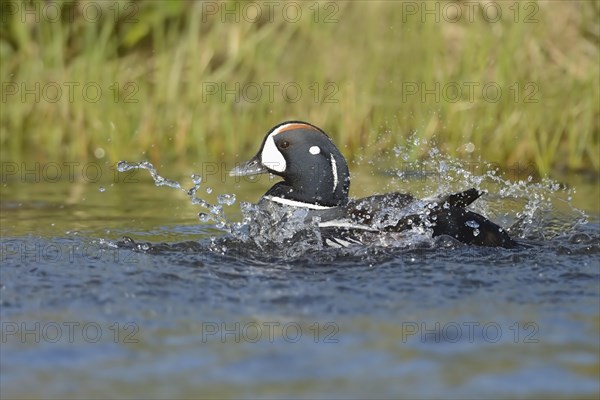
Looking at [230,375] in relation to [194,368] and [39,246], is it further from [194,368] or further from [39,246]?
[39,246]

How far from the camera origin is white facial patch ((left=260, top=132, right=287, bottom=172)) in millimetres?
6242

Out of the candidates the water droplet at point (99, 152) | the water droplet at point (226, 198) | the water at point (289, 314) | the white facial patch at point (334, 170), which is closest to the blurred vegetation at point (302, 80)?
the water droplet at point (99, 152)

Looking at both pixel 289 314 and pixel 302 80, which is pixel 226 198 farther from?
pixel 302 80

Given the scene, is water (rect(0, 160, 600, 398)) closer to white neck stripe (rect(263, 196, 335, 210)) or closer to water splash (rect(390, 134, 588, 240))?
water splash (rect(390, 134, 588, 240))

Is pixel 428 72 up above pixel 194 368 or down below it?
above

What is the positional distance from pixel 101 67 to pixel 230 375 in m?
5.96

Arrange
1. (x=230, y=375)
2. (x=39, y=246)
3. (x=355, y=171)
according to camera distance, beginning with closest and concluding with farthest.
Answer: (x=230, y=375), (x=39, y=246), (x=355, y=171)

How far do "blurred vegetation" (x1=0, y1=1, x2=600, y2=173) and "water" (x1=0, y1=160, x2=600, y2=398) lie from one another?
6.69 ft

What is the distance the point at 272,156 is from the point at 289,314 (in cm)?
188

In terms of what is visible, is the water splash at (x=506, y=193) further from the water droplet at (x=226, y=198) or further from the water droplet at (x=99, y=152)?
the water droplet at (x=99, y=152)

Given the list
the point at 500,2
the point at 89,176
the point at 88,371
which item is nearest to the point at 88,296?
the point at 88,371

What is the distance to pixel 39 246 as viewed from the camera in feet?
20.0

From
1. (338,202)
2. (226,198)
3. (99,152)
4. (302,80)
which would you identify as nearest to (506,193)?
(338,202)

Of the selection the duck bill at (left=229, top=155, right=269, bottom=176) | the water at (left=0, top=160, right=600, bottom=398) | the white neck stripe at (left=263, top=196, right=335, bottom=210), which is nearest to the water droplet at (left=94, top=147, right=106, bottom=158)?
the water at (left=0, top=160, right=600, bottom=398)
